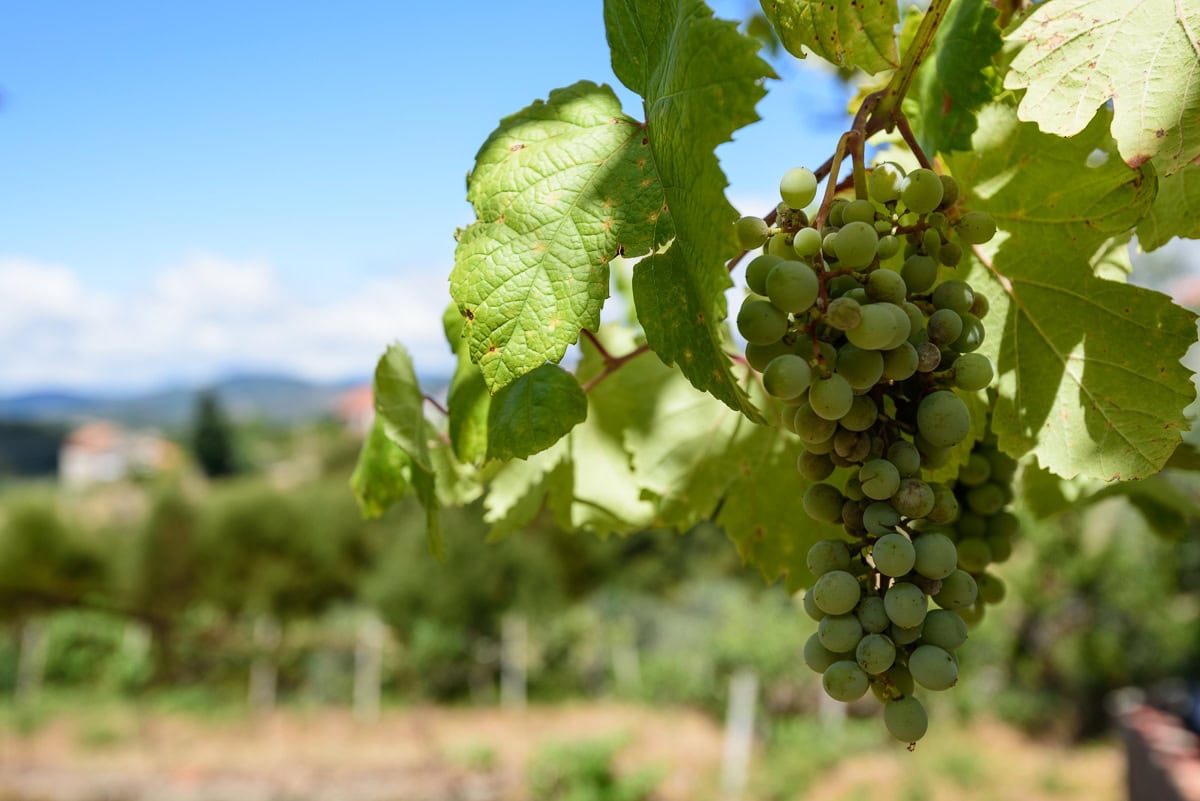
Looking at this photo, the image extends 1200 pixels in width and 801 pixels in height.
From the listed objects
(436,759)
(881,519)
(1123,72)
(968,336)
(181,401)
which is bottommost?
(436,759)

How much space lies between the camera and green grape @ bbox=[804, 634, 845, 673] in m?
0.56

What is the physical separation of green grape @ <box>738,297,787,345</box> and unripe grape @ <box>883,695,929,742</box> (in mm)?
220

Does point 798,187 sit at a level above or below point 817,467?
above

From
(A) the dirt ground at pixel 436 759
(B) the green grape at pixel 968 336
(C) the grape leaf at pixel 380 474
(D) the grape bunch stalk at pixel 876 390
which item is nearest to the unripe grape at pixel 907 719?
(D) the grape bunch stalk at pixel 876 390

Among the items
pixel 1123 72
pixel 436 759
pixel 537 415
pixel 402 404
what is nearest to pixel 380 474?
pixel 402 404

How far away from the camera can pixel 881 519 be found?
0.55 m

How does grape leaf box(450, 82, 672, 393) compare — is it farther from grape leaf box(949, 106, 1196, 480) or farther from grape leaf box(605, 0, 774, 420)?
grape leaf box(949, 106, 1196, 480)

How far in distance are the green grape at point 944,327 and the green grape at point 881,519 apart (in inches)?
4.1

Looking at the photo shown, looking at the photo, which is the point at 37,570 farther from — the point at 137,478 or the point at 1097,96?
the point at 1097,96

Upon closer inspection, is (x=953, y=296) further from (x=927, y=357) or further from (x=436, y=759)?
(x=436, y=759)

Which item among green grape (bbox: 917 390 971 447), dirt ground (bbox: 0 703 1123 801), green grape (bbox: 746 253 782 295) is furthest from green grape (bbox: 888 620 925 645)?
dirt ground (bbox: 0 703 1123 801)

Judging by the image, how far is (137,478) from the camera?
30688mm

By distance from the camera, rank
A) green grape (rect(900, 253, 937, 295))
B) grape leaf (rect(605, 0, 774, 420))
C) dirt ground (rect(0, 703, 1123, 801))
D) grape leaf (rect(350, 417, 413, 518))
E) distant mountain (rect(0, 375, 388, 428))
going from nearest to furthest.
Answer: grape leaf (rect(605, 0, 774, 420)), green grape (rect(900, 253, 937, 295)), grape leaf (rect(350, 417, 413, 518)), dirt ground (rect(0, 703, 1123, 801)), distant mountain (rect(0, 375, 388, 428))

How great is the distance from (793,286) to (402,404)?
0.40 metres
